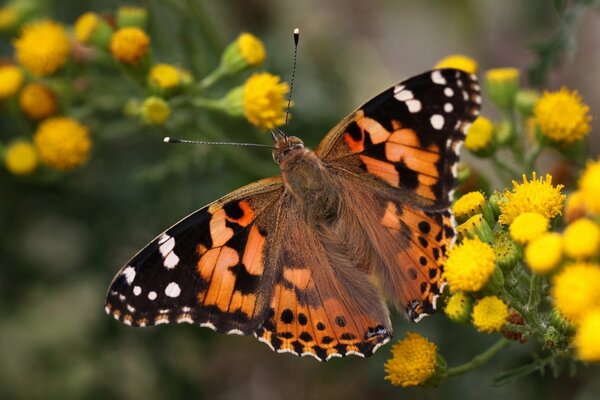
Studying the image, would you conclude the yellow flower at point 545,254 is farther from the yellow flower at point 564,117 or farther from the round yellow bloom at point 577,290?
the yellow flower at point 564,117

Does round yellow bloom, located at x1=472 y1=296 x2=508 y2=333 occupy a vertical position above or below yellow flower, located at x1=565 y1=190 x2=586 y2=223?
below

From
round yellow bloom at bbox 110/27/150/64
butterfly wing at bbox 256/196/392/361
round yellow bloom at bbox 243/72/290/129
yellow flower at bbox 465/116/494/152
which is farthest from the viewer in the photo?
round yellow bloom at bbox 110/27/150/64

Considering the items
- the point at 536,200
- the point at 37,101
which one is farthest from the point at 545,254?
the point at 37,101

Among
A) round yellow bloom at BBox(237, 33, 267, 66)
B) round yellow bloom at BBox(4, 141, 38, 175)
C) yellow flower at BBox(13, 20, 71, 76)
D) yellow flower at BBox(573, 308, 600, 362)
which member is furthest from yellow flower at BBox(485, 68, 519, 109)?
round yellow bloom at BBox(4, 141, 38, 175)

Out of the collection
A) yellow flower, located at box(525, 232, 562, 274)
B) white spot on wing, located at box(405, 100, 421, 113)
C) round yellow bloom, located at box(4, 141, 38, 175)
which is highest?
round yellow bloom, located at box(4, 141, 38, 175)

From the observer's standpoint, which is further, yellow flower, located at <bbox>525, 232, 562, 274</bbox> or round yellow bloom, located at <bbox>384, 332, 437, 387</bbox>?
round yellow bloom, located at <bbox>384, 332, 437, 387</bbox>

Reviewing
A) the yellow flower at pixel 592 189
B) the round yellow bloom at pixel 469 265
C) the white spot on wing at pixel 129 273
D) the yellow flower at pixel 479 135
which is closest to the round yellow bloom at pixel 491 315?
the round yellow bloom at pixel 469 265

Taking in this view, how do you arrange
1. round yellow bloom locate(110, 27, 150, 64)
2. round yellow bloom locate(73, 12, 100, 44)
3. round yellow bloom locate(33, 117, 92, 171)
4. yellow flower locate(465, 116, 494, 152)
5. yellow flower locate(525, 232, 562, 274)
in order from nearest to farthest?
yellow flower locate(525, 232, 562, 274)
yellow flower locate(465, 116, 494, 152)
round yellow bloom locate(110, 27, 150, 64)
round yellow bloom locate(73, 12, 100, 44)
round yellow bloom locate(33, 117, 92, 171)

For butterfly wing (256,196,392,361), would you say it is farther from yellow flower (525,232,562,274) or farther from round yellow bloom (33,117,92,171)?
round yellow bloom (33,117,92,171)
